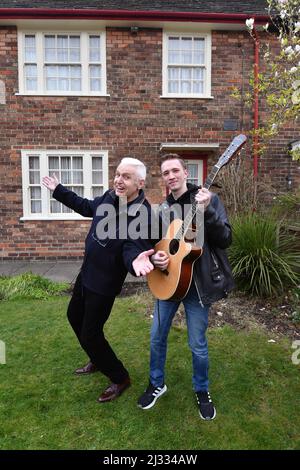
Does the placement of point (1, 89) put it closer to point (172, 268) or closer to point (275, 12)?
point (275, 12)

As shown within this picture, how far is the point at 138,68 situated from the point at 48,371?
7.46 m

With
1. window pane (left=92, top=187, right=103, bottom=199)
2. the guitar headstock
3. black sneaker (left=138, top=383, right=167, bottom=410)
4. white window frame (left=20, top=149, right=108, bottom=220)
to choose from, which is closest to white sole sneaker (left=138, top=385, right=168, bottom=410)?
black sneaker (left=138, top=383, right=167, bottom=410)

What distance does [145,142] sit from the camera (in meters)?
8.61

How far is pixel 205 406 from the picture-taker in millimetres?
2555

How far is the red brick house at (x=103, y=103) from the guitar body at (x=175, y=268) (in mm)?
6386

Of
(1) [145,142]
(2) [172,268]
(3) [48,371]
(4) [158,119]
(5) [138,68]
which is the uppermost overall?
(5) [138,68]

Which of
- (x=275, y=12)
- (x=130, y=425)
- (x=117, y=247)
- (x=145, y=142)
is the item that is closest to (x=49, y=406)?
(x=130, y=425)

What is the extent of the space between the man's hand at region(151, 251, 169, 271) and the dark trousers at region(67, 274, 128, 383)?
0.49 metres

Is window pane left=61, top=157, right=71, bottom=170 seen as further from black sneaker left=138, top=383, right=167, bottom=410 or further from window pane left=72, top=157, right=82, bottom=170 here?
black sneaker left=138, top=383, right=167, bottom=410

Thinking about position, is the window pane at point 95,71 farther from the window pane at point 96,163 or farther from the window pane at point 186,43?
the window pane at point 186,43

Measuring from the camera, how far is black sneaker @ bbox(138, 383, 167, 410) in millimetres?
2654

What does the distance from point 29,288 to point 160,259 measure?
13.1 ft

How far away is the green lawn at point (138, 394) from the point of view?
7.68ft

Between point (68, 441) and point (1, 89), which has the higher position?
point (1, 89)
